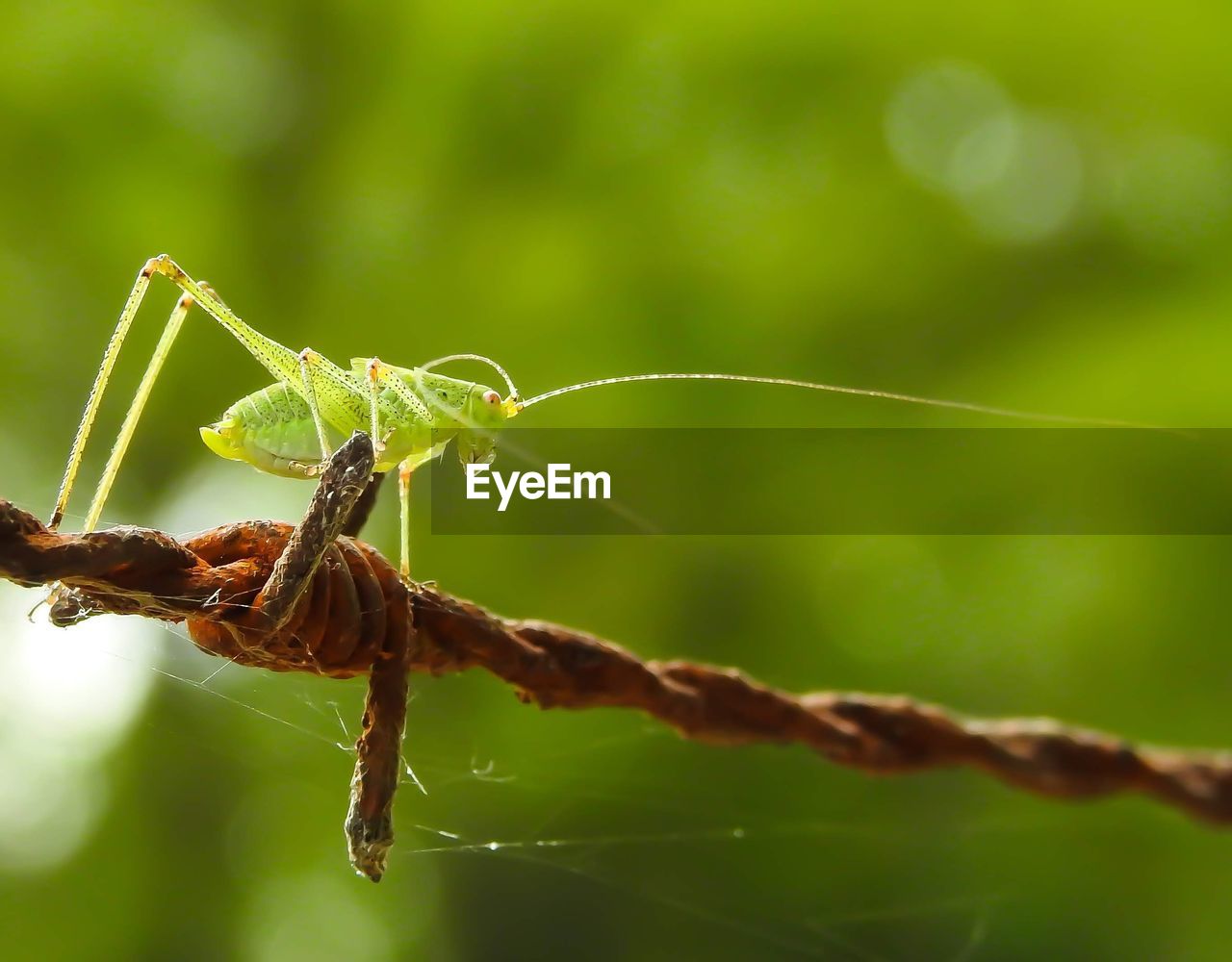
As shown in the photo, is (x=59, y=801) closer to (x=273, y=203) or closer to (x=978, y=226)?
(x=273, y=203)

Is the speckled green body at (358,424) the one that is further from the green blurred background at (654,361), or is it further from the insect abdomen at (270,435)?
the green blurred background at (654,361)

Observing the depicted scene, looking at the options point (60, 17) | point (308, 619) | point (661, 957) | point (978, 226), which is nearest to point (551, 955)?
point (661, 957)

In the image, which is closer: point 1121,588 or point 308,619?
point 308,619

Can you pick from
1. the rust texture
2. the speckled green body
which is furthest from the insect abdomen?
the rust texture
